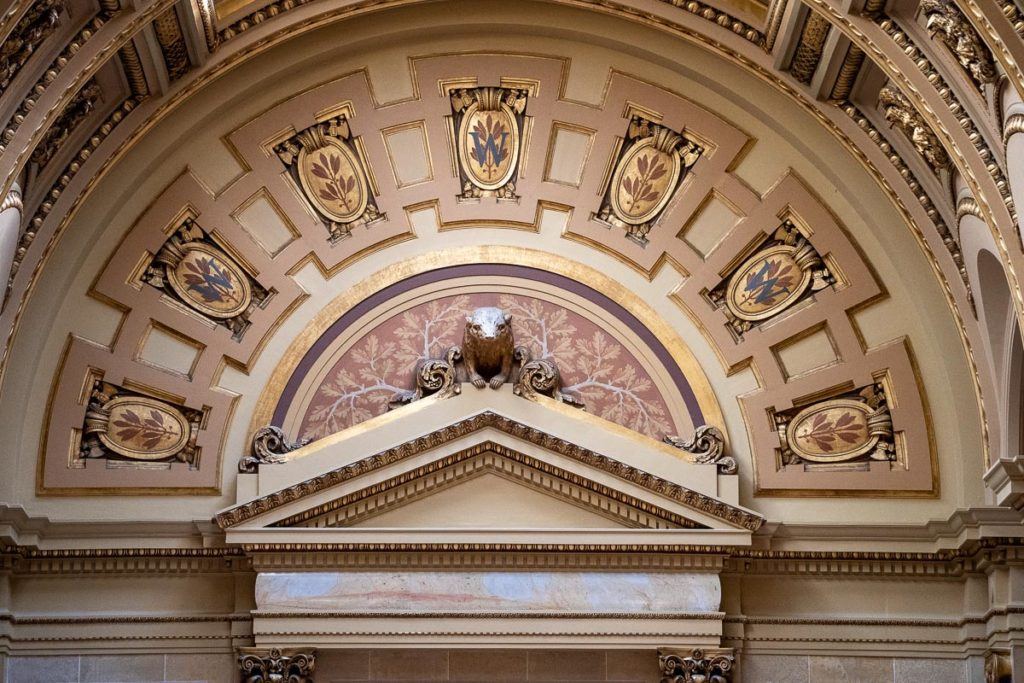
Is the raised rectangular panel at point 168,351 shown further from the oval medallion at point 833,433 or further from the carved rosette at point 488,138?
the oval medallion at point 833,433

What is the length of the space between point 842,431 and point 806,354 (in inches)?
30.4

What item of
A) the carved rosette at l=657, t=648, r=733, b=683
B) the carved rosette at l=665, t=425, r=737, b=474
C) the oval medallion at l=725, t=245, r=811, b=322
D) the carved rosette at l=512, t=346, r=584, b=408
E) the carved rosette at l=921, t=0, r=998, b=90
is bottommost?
the carved rosette at l=657, t=648, r=733, b=683

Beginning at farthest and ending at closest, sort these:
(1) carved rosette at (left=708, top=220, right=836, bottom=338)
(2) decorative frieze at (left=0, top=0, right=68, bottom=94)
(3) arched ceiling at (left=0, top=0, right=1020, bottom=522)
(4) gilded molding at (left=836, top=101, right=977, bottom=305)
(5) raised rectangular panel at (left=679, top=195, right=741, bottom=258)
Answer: (5) raised rectangular panel at (left=679, top=195, right=741, bottom=258) < (1) carved rosette at (left=708, top=220, right=836, bottom=338) < (3) arched ceiling at (left=0, top=0, right=1020, bottom=522) < (4) gilded molding at (left=836, top=101, right=977, bottom=305) < (2) decorative frieze at (left=0, top=0, right=68, bottom=94)

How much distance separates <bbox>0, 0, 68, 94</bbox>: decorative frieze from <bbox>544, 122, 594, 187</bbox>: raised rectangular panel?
4.90m

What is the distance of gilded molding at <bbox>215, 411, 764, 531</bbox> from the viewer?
14.8 metres

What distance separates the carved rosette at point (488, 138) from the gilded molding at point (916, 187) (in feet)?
9.84

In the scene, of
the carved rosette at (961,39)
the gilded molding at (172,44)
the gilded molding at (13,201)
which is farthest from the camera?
the gilded molding at (172,44)

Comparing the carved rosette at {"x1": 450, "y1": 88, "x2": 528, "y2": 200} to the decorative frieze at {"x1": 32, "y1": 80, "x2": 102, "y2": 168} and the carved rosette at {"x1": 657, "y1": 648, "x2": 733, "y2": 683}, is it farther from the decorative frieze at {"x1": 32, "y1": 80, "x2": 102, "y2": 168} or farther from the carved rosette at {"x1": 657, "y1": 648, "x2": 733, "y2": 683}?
the carved rosette at {"x1": 657, "y1": 648, "x2": 733, "y2": 683}

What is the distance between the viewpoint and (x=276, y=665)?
1447cm

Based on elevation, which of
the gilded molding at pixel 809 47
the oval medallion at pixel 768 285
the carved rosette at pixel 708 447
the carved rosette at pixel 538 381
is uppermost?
the gilded molding at pixel 809 47

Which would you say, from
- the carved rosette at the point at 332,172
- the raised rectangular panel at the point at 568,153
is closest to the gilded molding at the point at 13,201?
the carved rosette at the point at 332,172

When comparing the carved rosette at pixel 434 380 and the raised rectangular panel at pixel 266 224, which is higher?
the raised rectangular panel at pixel 266 224

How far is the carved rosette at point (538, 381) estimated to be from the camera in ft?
51.1

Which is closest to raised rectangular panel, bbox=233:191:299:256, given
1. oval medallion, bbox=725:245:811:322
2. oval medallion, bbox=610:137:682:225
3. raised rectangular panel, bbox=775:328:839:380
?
oval medallion, bbox=610:137:682:225
